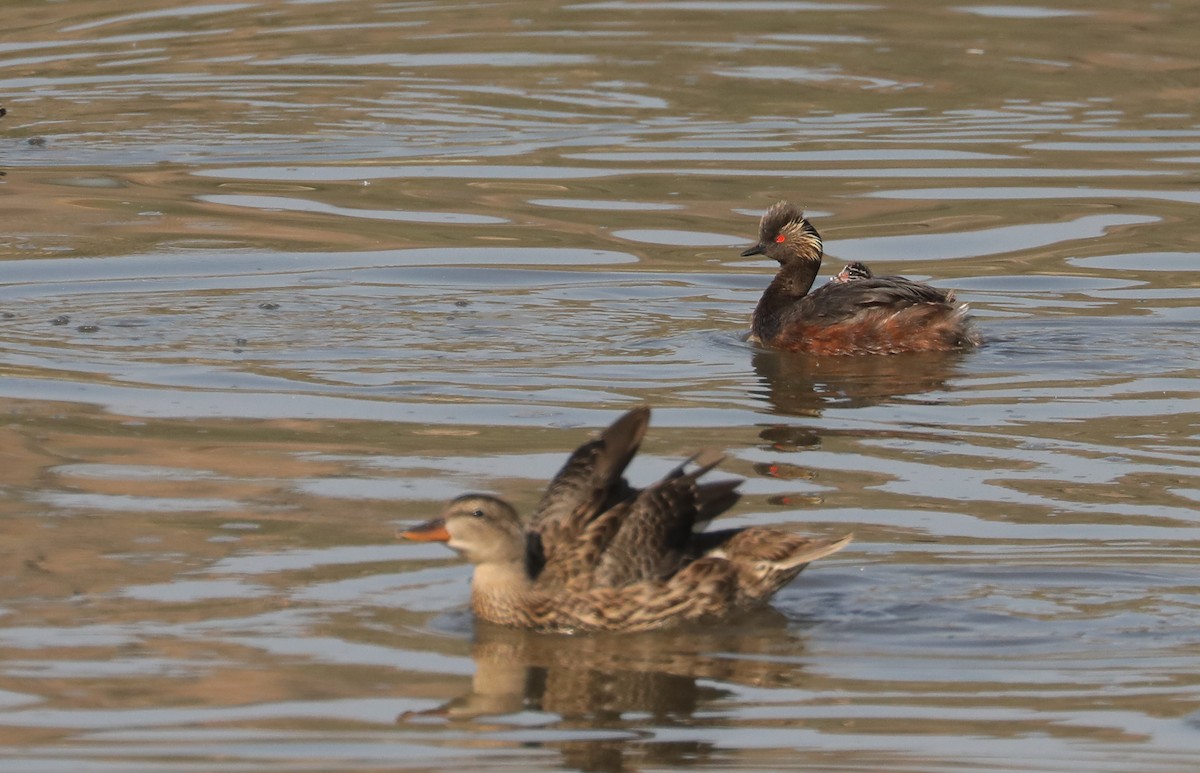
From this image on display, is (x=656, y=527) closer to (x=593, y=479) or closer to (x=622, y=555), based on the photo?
(x=622, y=555)

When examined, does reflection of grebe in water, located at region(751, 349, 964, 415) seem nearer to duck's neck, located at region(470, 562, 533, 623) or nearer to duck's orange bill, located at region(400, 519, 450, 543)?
duck's neck, located at region(470, 562, 533, 623)

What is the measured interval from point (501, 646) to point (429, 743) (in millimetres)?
1226

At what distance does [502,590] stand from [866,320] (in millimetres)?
5765

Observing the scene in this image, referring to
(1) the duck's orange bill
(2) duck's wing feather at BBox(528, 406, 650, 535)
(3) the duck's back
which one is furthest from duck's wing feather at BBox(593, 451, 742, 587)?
(3) the duck's back

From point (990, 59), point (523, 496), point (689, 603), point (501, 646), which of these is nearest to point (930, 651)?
point (689, 603)

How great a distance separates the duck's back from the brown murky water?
0.18 meters

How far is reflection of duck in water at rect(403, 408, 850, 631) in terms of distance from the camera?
8.38 meters

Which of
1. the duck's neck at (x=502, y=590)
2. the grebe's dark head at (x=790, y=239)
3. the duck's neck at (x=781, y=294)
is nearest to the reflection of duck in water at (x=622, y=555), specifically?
the duck's neck at (x=502, y=590)

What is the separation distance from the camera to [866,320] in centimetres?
1365

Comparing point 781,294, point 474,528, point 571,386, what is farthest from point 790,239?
point 474,528

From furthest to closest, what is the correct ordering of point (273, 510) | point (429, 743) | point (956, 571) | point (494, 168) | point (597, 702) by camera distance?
point (494, 168) < point (273, 510) < point (956, 571) < point (597, 702) < point (429, 743)

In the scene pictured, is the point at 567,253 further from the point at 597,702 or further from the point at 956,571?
the point at 597,702

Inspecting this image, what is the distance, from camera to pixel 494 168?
1944 cm

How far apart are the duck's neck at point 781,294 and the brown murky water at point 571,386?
0.75 feet
